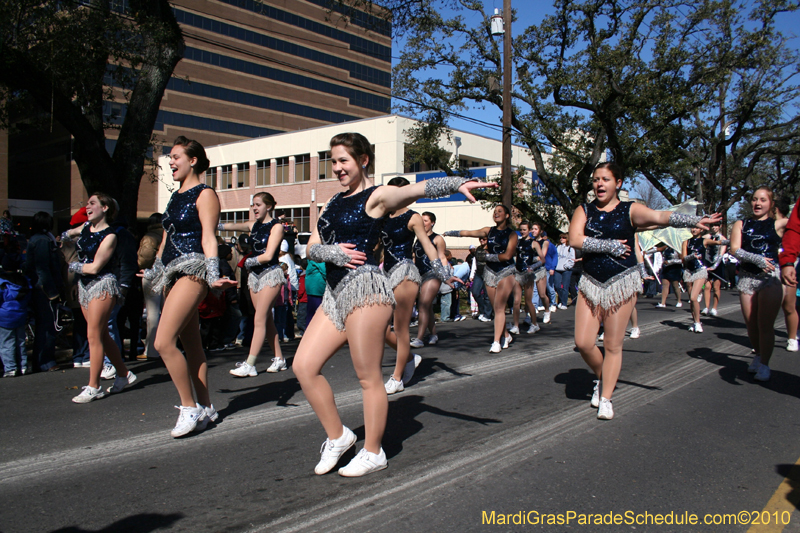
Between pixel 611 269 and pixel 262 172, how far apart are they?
44.9 metres

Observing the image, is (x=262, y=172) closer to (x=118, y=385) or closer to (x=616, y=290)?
(x=118, y=385)

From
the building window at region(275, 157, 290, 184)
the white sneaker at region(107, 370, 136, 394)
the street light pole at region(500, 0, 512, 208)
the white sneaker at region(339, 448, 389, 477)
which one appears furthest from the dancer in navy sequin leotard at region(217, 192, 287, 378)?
the building window at region(275, 157, 290, 184)

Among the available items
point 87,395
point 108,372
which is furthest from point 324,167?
point 87,395

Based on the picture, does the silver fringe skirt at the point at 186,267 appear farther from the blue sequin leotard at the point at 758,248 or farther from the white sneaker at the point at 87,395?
the blue sequin leotard at the point at 758,248

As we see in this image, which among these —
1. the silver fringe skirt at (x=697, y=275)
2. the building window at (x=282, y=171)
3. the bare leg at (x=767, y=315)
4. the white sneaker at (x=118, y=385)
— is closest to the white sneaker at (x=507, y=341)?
the bare leg at (x=767, y=315)

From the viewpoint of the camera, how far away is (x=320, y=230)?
3732mm

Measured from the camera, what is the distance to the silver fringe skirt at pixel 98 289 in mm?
5395

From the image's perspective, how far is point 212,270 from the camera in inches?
168

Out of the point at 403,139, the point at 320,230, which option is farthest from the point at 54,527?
the point at 403,139

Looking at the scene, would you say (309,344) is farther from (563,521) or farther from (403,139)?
(403,139)

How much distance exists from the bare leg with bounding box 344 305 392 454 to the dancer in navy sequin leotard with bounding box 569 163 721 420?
2.26m

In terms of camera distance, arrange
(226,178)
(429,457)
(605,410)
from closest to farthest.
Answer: (429,457)
(605,410)
(226,178)

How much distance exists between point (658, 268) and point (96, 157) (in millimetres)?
17015

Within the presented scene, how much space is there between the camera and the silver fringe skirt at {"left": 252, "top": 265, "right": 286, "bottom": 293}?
22.0 ft
